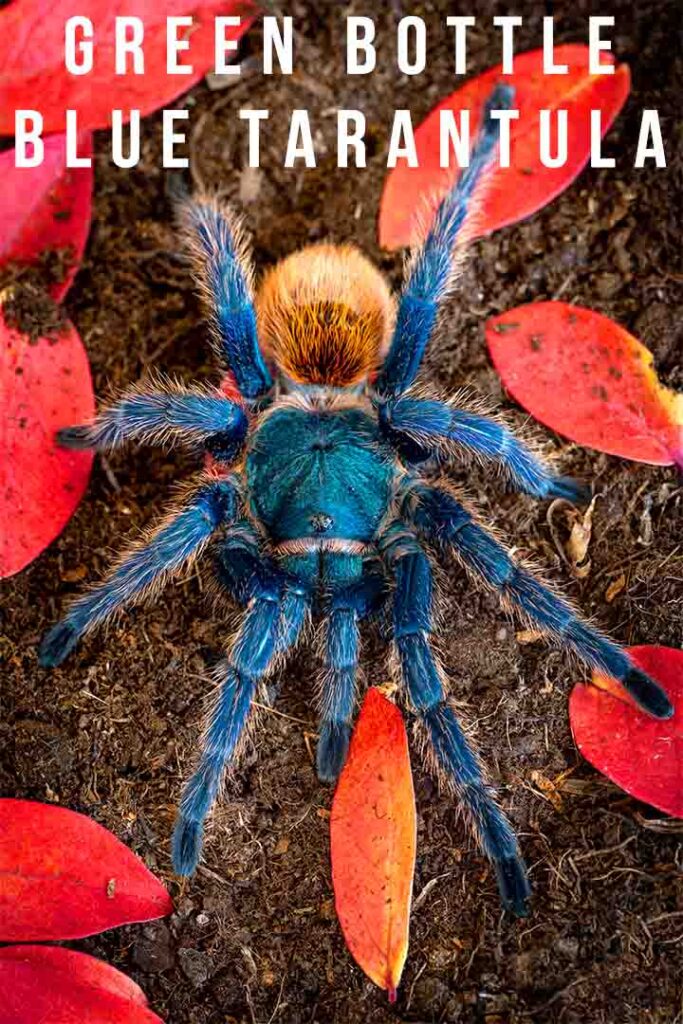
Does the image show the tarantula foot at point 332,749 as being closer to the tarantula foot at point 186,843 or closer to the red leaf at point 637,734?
the tarantula foot at point 186,843

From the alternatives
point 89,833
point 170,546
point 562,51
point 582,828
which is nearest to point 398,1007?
point 582,828

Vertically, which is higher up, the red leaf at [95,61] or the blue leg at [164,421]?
the red leaf at [95,61]

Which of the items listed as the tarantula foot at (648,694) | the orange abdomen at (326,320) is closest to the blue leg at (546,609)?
the tarantula foot at (648,694)

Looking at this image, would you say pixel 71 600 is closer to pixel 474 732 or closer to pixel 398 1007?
pixel 474 732

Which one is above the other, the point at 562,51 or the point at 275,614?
the point at 562,51

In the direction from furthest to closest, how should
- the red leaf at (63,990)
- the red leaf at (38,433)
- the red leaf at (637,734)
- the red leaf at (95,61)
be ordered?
the red leaf at (95,61)
the red leaf at (38,433)
the red leaf at (637,734)
the red leaf at (63,990)

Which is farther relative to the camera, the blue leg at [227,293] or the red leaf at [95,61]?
the red leaf at [95,61]
